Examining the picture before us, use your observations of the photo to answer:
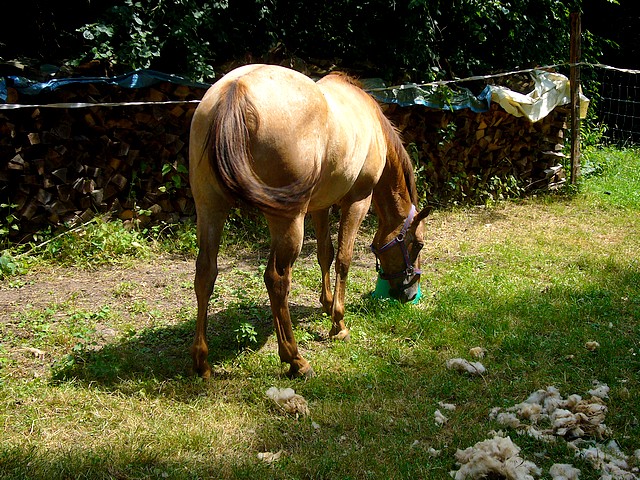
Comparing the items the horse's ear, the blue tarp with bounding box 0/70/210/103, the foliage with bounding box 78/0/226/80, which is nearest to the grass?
the horse's ear

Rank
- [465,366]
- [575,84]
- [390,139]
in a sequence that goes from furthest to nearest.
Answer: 1. [575,84]
2. [390,139]
3. [465,366]

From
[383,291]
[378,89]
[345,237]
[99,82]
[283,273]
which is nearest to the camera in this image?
[283,273]

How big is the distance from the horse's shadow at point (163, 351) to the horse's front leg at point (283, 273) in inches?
14.7

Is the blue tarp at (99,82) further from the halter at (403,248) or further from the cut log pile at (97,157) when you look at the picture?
the halter at (403,248)

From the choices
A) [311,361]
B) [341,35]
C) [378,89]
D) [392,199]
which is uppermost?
[341,35]

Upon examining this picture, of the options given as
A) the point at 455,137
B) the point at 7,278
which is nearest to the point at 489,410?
the point at 7,278

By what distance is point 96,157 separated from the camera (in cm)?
566

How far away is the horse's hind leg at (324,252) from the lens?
4.57m

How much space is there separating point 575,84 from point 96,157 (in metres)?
6.47

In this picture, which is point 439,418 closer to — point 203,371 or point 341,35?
point 203,371

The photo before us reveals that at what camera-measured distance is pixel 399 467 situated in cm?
269

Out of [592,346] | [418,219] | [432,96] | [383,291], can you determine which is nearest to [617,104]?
[432,96]

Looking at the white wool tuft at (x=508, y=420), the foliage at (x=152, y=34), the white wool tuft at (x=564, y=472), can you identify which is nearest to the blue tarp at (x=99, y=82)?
the foliage at (x=152, y=34)

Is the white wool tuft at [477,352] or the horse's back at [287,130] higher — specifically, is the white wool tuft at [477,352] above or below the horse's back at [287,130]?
below
